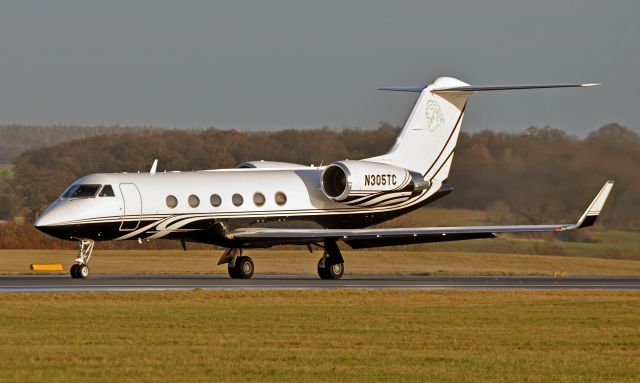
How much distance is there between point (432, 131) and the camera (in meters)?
45.5

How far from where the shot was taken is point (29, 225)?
68438 mm

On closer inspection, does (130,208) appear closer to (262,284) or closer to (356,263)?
(262,284)

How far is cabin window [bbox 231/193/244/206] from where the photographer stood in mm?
39719

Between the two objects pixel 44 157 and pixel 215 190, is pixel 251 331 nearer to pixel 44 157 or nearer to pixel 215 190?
pixel 215 190

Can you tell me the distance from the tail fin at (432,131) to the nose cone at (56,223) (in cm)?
1170

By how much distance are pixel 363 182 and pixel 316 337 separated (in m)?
19.5

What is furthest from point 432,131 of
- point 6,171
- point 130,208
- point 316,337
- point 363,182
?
point 6,171

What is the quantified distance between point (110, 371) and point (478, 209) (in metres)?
40.2

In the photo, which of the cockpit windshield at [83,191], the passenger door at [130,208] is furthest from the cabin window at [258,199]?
the cockpit windshield at [83,191]

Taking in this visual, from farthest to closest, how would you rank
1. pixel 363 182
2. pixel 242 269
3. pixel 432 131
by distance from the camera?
pixel 432 131 → pixel 363 182 → pixel 242 269

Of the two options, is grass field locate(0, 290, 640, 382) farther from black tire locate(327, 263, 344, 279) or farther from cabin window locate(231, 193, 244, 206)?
cabin window locate(231, 193, 244, 206)

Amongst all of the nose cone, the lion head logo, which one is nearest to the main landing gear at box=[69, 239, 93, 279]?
the nose cone

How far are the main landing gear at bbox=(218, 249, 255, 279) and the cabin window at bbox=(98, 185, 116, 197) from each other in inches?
165

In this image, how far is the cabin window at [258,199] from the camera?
4022 centimetres
